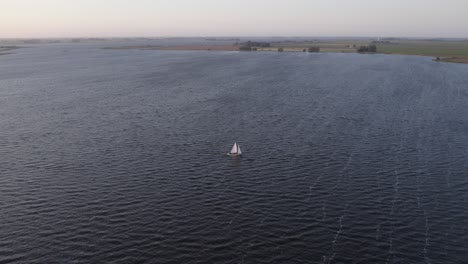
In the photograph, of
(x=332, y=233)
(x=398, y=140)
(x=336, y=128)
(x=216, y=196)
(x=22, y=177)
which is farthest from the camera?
(x=336, y=128)

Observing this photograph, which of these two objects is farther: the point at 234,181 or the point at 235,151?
the point at 235,151

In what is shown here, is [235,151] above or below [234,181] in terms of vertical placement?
above

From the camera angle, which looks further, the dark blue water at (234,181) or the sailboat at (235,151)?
the sailboat at (235,151)

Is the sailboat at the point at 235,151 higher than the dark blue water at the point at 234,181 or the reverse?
higher

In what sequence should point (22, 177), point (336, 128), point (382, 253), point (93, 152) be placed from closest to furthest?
point (382, 253) → point (22, 177) → point (93, 152) → point (336, 128)

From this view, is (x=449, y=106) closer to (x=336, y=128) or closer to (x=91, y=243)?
(x=336, y=128)

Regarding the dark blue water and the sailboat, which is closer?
the dark blue water

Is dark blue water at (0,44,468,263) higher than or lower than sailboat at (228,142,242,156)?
lower

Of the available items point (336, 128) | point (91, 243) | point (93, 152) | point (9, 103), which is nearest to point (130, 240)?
point (91, 243)
